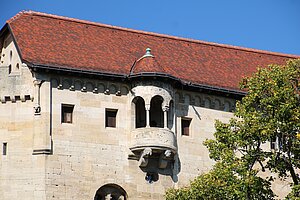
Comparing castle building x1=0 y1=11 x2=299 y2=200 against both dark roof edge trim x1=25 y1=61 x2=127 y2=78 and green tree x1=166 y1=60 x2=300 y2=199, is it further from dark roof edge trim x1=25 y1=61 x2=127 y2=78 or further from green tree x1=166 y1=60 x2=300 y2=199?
green tree x1=166 y1=60 x2=300 y2=199

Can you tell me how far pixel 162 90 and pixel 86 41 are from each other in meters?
5.73

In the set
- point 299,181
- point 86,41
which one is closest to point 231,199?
point 299,181

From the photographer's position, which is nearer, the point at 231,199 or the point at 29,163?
the point at 231,199

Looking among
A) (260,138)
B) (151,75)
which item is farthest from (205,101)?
(260,138)

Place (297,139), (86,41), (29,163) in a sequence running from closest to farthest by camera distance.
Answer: (297,139) → (29,163) → (86,41)

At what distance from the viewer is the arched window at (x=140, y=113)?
6762 cm

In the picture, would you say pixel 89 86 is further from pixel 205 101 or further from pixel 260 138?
pixel 260 138

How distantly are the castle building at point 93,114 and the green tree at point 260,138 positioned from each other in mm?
8179

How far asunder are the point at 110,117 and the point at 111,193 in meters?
4.25

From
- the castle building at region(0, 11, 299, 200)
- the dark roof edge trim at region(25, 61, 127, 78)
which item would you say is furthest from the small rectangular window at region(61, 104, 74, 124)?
the dark roof edge trim at region(25, 61, 127, 78)

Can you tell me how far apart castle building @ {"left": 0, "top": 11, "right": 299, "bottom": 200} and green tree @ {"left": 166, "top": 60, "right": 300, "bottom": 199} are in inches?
322

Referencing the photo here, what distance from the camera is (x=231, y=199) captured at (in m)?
57.3

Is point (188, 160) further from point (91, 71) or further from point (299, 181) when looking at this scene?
point (299, 181)

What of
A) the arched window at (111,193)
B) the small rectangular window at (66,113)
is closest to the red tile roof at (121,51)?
the small rectangular window at (66,113)
